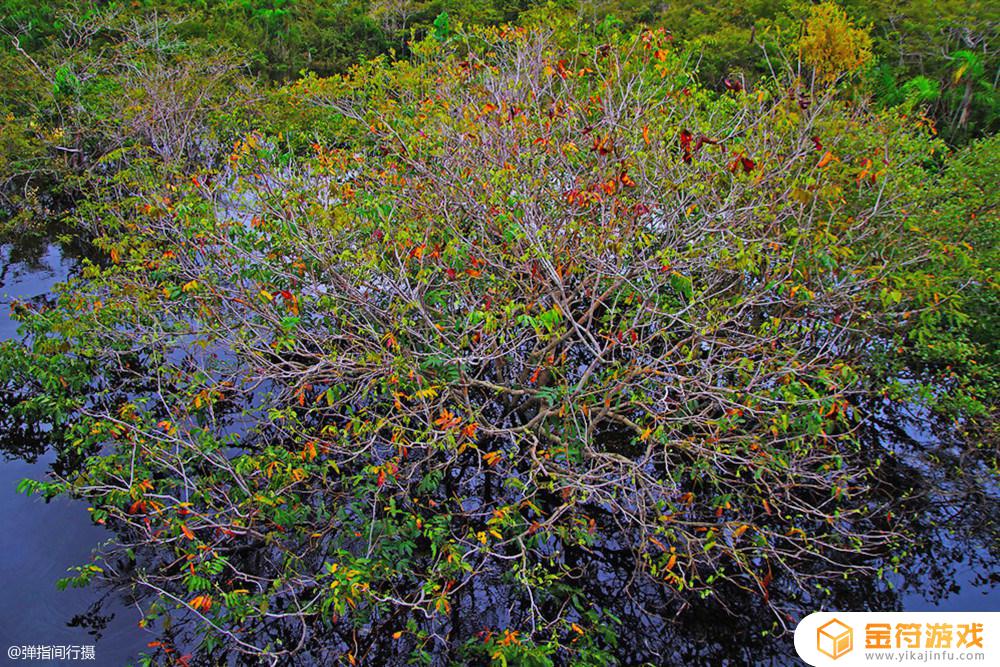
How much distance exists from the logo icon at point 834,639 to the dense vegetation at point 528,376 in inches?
15.4

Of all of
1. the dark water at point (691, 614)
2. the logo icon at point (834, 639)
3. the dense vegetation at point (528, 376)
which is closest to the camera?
the logo icon at point (834, 639)

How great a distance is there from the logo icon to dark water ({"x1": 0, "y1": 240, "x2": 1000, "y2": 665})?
1.61 ft

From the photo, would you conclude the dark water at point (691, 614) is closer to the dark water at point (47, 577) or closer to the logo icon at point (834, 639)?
the dark water at point (47, 577)

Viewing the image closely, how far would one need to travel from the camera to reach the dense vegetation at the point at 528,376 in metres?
5.05

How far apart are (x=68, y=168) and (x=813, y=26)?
43.7 feet

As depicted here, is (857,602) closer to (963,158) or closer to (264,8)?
(963,158)

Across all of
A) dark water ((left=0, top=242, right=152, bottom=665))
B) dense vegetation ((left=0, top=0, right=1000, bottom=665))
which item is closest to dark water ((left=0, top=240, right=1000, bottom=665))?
dark water ((left=0, top=242, right=152, bottom=665))

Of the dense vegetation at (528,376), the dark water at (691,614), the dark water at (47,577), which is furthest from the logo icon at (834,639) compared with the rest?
the dark water at (47,577)

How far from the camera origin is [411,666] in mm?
5016

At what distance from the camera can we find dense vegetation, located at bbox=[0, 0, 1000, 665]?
Answer: 16.6ft

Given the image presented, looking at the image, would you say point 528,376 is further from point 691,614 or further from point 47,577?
point 47,577

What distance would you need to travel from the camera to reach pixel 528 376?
6.25 metres

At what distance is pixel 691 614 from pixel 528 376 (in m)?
2.50

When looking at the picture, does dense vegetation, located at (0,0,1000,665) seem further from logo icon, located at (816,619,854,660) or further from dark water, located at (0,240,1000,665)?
logo icon, located at (816,619,854,660)
